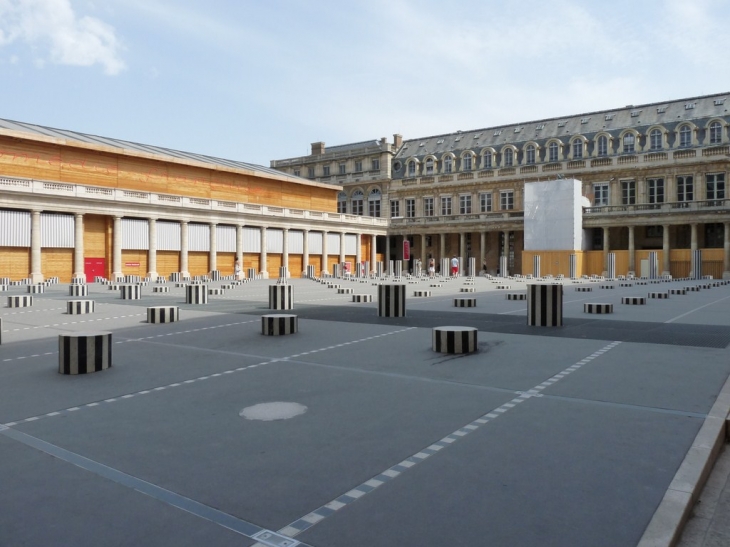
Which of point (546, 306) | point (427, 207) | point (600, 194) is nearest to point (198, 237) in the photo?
point (427, 207)

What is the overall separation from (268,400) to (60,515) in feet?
10.3

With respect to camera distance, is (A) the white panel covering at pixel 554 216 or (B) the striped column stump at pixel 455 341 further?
(A) the white panel covering at pixel 554 216

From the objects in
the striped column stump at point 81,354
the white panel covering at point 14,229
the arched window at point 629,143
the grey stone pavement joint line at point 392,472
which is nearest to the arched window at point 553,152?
the arched window at point 629,143

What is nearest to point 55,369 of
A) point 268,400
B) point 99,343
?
point 99,343

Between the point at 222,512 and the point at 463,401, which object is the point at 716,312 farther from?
the point at 222,512

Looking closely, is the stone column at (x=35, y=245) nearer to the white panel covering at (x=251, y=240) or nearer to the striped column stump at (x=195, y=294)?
the white panel covering at (x=251, y=240)

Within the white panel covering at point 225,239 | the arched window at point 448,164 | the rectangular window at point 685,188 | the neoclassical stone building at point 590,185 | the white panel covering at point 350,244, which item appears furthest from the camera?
the arched window at point 448,164

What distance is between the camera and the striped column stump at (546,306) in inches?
541

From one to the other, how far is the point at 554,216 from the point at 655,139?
15.9 meters

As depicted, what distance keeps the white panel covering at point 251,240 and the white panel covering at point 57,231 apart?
16.8m

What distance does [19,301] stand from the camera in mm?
19781

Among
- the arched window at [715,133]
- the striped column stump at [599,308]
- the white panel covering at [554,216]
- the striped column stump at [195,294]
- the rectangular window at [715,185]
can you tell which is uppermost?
the arched window at [715,133]

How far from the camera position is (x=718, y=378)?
775cm

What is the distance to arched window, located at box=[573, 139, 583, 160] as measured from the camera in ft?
218
